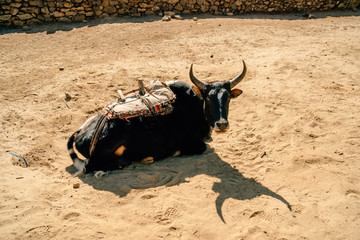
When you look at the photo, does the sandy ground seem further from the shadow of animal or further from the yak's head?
the yak's head

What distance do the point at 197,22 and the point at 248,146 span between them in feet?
22.4

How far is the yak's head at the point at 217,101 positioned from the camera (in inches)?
148

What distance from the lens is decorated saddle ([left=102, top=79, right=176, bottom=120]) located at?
3.98 m

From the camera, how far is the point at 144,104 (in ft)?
13.6

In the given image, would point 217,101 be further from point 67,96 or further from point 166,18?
point 166,18

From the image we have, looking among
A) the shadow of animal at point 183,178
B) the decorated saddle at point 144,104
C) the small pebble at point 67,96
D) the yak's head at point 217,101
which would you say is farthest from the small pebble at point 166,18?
the shadow of animal at point 183,178

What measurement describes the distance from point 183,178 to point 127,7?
27.9 feet

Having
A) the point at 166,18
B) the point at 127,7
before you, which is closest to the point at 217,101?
the point at 166,18

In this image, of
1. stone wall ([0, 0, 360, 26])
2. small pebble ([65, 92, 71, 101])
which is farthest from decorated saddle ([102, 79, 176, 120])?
stone wall ([0, 0, 360, 26])

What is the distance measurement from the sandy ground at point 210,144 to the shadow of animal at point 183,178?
0.7 inches

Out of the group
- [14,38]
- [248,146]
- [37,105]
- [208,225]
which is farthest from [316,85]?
[14,38]

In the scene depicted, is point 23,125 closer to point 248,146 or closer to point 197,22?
point 248,146

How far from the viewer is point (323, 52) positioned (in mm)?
7512

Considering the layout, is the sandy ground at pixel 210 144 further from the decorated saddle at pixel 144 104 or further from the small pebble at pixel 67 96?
the decorated saddle at pixel 144 104
